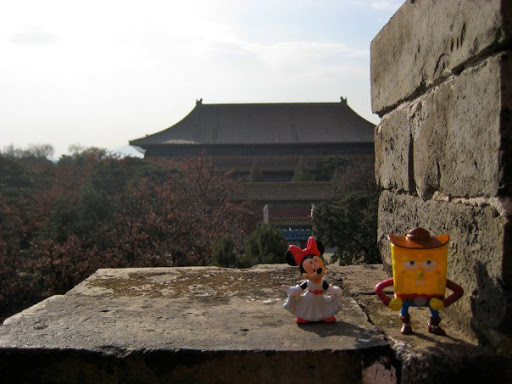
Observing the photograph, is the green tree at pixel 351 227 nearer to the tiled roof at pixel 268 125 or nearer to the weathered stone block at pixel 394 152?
the weathered stone block at pixel 394 152

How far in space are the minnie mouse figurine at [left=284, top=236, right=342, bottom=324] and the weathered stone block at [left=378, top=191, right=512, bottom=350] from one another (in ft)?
1.16

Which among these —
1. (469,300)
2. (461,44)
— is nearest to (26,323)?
(469,300)

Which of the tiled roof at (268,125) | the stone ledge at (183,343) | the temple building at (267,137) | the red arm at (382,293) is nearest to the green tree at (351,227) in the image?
the stone ledge at (183,343)

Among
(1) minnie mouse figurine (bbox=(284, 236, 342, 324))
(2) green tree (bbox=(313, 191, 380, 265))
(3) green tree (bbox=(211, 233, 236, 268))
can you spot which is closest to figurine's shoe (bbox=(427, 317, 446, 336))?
(1) minnie mouse figurine (bbox=(284, 236, 342, 324))

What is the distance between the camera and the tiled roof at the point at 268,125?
3195cm

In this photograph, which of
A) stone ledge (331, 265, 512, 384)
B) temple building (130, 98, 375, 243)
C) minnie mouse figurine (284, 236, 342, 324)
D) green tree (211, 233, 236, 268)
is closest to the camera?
stone ledge (331, 265, 512, 384)

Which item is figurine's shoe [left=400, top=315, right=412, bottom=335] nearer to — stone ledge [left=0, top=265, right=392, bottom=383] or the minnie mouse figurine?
stone ledge [left=0, top=265, right=392, bottom=383]

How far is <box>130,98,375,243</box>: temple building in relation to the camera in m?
30.9

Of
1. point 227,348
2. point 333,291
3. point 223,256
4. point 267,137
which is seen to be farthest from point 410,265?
point 267,137

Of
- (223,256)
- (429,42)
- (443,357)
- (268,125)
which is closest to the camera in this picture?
(443,357)

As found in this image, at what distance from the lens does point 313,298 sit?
1691 millimetres

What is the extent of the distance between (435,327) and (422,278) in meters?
0.14

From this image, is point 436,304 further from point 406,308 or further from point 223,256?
point 223,256

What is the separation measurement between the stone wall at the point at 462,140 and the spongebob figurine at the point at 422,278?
0.08 metres
